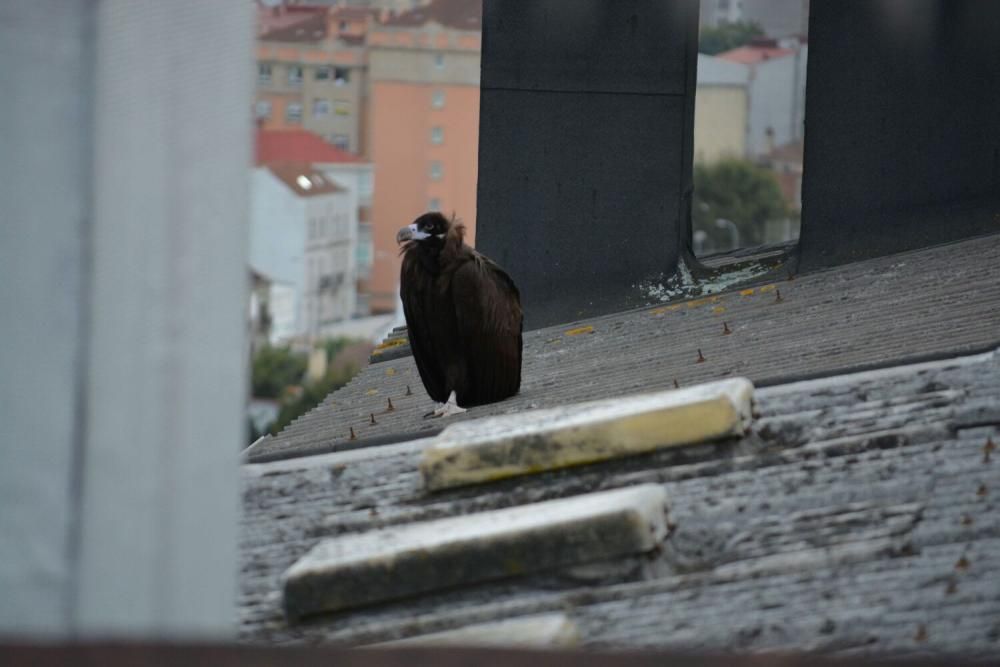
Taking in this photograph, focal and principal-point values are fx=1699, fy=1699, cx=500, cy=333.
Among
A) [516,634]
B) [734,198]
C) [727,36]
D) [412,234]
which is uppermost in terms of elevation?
[727,36]

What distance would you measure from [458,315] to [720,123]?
59485 mm

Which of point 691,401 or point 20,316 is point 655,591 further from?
point 20,316

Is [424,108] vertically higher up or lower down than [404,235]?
lower down

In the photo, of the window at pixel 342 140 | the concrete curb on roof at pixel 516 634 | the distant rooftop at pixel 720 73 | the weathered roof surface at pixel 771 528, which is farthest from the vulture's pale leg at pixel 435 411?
the window at pixel 342 140

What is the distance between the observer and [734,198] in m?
61.1

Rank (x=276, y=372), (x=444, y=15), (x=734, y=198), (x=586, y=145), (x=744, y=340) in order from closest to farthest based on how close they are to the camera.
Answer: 1. (x=744, y=340)
2. (x=586, y=145)
3. (x=276, y=372)
4. (x=734, y=198)
5. (x=444, y=15)

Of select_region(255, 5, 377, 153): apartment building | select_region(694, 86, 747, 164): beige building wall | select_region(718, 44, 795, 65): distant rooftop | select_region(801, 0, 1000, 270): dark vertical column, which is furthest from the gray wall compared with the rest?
select_region(255, 5, 377, 153): apartment building

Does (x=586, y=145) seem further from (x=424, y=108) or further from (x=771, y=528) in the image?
(x=424, y=108)

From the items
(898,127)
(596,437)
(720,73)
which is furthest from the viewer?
(720,73)

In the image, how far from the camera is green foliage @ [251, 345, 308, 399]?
2247 inches

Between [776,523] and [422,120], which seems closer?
[776,523]

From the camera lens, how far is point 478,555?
3775mm

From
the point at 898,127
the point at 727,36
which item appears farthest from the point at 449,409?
the point at 727,36

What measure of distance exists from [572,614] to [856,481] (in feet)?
2.85
